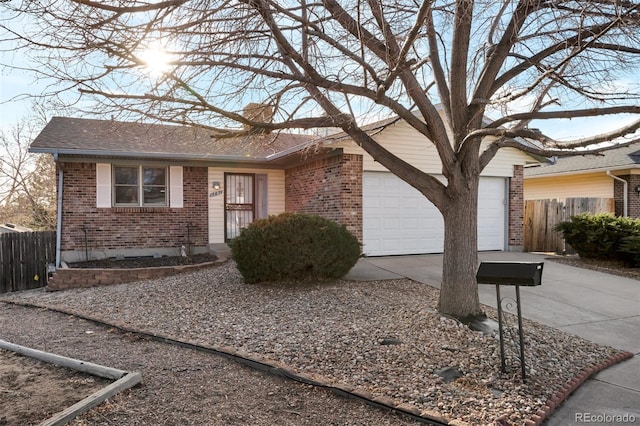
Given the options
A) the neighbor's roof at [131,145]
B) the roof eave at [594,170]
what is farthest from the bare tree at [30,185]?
the roof eave at [594,170]

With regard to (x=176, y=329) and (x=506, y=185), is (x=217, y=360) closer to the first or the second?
(x=176, y=329)

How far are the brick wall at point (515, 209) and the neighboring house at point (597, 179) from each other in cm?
211

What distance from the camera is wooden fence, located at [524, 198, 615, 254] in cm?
1335

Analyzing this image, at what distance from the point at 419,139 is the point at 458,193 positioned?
6.48m

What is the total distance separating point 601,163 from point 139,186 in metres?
16.2

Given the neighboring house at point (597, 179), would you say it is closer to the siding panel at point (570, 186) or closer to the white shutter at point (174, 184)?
the siding panel at point (570, 186)

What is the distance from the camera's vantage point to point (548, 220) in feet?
44.2

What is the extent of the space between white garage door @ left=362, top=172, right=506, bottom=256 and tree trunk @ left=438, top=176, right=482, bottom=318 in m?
5.45

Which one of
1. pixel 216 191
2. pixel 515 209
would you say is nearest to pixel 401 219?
pixel 515 209

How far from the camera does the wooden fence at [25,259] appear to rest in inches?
425

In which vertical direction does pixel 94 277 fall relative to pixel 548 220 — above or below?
below

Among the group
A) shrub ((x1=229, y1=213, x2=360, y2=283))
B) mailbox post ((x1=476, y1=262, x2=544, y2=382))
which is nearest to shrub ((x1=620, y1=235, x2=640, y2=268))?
shrub ((x1=229, y1=213, x2=360, y2=283))

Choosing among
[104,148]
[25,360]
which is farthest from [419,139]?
[25,360]

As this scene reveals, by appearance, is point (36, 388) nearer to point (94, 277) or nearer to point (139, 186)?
point (94, 277)
